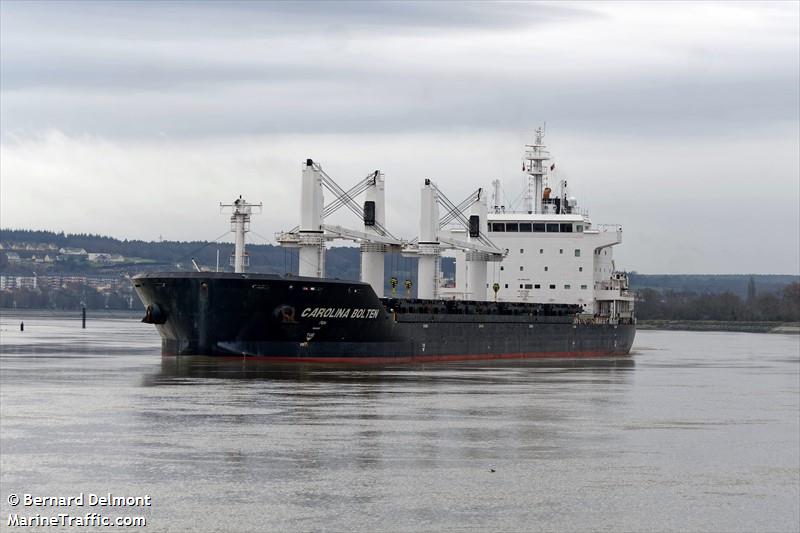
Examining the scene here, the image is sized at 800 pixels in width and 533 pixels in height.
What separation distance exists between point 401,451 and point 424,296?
3522 centimetres

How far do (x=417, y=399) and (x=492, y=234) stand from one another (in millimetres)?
33525

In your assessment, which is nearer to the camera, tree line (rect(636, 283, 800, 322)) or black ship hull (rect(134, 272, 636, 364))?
black ship hull (rect(134, 272, 636, 364))

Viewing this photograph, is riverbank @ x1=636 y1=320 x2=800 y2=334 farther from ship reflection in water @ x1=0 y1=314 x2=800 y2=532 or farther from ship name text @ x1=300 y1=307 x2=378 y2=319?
ship reflection in water @ x1=0 y1=314 x2=800 y2=532

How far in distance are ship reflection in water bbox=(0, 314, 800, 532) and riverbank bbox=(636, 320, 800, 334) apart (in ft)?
399

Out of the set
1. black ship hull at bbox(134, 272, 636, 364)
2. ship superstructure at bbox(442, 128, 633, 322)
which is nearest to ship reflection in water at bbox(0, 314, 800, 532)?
black ship hull at bbox(134, 272, 636, 364)

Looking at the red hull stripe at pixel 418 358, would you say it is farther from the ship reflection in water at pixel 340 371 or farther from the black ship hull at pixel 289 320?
the ship reflection in water at pixel 340 371

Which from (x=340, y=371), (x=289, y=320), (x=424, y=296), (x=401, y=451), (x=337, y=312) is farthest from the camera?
(x=424, y=296)

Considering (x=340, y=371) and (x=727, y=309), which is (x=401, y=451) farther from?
(x=727, y=309)

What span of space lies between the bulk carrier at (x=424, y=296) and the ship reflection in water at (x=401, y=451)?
4090mm

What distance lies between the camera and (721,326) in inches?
6319

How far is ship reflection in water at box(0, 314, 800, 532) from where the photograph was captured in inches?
615

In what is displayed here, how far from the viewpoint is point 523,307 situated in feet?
181

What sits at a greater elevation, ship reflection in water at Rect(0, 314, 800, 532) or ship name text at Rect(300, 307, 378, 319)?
ship name text at Rect(300, 307, 378, 319)

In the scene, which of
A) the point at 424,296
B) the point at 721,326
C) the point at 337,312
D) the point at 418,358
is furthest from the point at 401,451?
the point at 721,326
